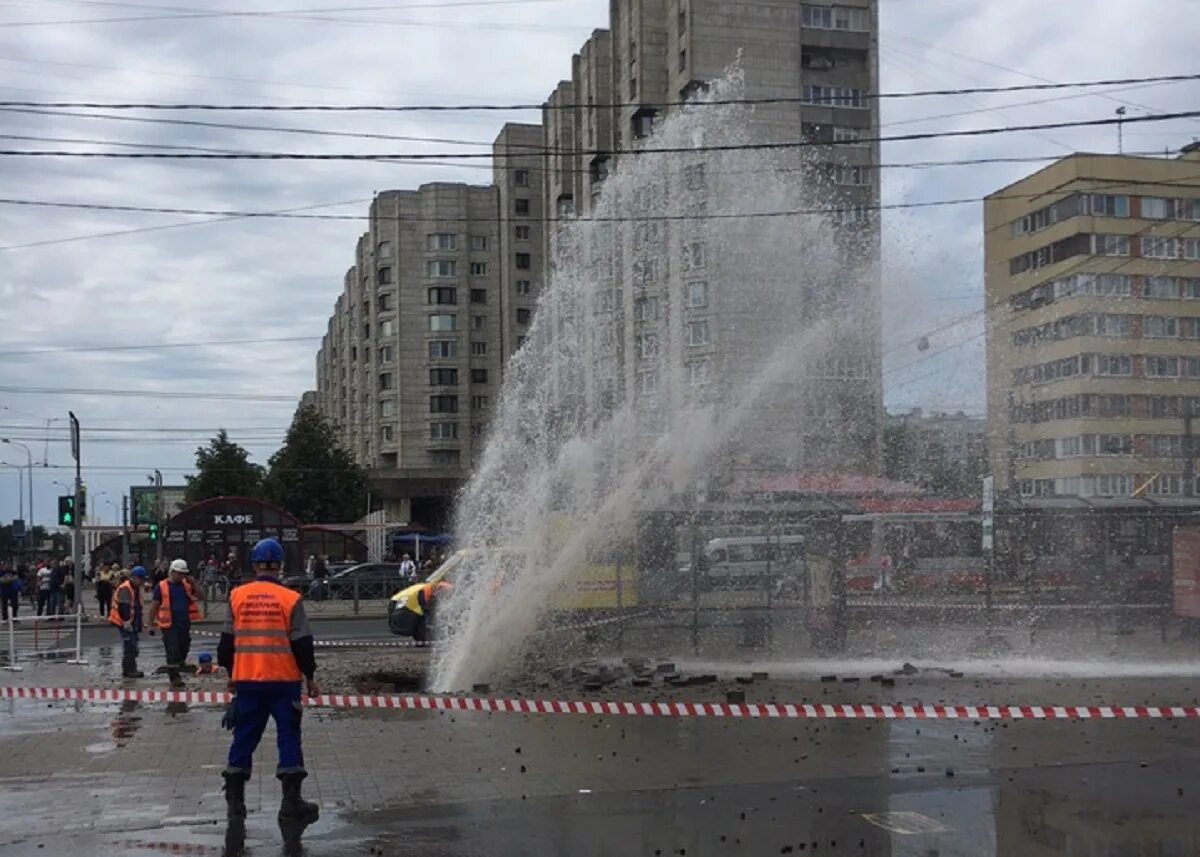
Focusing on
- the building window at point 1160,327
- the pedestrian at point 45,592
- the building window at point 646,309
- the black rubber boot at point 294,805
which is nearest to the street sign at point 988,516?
the building window at point 646,309

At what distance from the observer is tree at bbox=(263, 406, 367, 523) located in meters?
76.0

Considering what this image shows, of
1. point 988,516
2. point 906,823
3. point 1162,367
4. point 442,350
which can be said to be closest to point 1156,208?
point 1162,367

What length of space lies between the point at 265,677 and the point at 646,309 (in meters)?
20.0

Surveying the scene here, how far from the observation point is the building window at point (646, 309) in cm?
2727

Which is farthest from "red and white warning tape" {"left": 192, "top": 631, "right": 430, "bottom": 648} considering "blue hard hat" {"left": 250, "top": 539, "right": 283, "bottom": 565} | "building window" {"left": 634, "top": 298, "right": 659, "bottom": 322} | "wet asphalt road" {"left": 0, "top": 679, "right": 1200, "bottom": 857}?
"blue hard hat" {"left": 250, "top": 539, "right": 283, "bottom": 565}

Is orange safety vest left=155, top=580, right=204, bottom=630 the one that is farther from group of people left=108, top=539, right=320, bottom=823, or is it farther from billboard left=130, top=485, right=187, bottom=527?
billboard left=130, top=485, right=187, bottom=527

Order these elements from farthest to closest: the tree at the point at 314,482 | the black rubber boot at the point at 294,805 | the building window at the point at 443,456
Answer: the building window at the point at 443,456
the tree at the point at 314,482
the black rubber boot at the point at 294,805

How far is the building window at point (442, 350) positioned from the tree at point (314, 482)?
15759mm

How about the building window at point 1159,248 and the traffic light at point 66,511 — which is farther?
the traffic light at point 66,511

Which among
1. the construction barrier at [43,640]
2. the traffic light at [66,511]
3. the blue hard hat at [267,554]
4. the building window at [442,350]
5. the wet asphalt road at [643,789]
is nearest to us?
the wet asphalt road at [643,789]

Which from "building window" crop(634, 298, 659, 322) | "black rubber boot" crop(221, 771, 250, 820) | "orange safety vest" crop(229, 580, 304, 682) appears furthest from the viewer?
"building window" crop(634, 298, 659, 322)

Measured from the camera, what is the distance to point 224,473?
77.2 metres

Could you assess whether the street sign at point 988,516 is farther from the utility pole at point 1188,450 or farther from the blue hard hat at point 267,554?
the utility pole at point 1188,450

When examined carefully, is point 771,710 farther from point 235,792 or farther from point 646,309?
point 646,309
